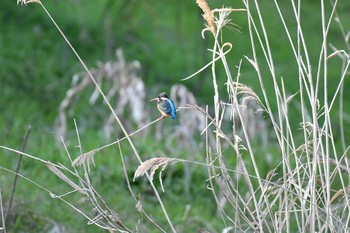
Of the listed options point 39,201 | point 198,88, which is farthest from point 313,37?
point 39,201

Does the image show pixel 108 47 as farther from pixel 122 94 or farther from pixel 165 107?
pixel 165 107

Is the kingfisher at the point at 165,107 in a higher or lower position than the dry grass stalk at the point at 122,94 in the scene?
higher

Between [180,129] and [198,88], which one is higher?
[180,129]

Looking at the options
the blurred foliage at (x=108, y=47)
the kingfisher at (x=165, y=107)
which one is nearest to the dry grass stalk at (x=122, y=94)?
the blurred foliage at (x=108, y=47)

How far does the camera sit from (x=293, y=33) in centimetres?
1007

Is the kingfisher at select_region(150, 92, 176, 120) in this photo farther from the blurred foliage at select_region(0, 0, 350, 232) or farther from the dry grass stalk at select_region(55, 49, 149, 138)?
the blurred foliage at select_region(0, 0, 350, 232)

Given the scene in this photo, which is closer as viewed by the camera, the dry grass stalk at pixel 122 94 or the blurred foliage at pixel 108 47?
the dry grass stalk at pixel 122 94

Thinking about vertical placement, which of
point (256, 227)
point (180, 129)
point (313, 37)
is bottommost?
point (313, 37)

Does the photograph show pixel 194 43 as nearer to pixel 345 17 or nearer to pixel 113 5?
pixel 113 5

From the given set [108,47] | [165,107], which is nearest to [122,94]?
[108,47]

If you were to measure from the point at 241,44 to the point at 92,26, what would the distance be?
1427mm

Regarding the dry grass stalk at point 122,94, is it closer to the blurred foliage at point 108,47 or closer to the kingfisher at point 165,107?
the blurred foliage at point 108,47

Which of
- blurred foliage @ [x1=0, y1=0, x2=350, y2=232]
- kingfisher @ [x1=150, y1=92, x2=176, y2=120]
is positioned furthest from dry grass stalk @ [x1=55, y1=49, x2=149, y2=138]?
kingfisher @ [x1=150, y1=92, x2=176, y2=120]

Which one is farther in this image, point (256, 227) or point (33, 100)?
point (33, 100)
